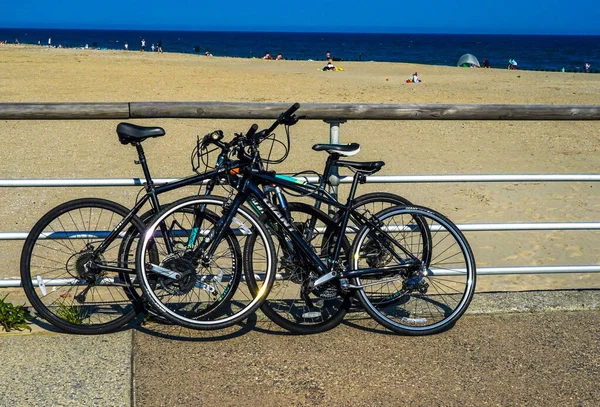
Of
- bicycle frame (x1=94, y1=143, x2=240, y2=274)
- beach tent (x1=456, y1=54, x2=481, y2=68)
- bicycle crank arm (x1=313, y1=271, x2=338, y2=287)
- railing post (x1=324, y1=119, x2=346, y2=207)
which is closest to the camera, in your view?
bicycle frame (x1=94, y1=143, x2=240, y2=274)

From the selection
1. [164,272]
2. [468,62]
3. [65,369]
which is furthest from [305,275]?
[468,62]

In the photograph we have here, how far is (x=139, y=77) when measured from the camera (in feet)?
90.6

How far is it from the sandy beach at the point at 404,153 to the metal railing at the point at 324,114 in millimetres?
1656

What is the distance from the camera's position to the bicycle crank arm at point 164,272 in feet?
14.2

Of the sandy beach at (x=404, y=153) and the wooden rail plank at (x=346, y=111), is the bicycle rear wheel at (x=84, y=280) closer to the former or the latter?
the wooden rail plank at (x=346, y=111)

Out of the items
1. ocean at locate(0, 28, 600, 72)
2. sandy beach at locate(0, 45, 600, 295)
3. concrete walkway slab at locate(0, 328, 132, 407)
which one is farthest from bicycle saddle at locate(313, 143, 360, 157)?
ocean at locate(0, 28, 600, 72)

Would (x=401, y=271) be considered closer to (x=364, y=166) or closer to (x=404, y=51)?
(x=364, y=166)

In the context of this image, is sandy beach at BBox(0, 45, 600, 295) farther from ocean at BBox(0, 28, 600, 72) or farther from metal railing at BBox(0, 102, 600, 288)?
ocean at BBox(0, 28, 600, 72)

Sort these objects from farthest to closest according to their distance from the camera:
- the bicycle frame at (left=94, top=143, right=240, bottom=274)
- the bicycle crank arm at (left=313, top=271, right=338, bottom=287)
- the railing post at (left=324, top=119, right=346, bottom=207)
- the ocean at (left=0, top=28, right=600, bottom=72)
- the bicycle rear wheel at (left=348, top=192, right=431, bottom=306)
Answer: the ocean at (left=0, top=28, right=600, bottom=72), the railing post at (left=324, top=119, right=346, bottom=207), the bicycle rear wheel at (left=348, top=192, right=431, bottom=306), the bicycle crank arm at (left=313, top=271, right=338, bottom=287), the bicycle frame at (left=94, top=143, right=240, bottom=274)

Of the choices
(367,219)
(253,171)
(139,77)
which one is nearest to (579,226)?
(367,219)

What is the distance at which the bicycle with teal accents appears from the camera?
437 centimetres

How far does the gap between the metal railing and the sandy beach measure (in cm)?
166

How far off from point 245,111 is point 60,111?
1.16 m

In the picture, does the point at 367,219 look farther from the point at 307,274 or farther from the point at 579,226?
the point at 579,226
